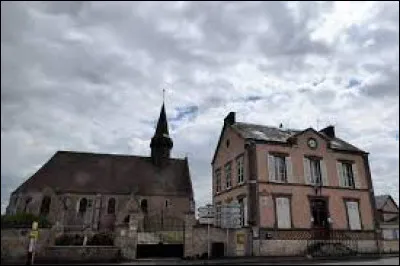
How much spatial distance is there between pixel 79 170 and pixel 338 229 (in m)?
28.2

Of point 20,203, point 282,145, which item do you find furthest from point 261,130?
point 20,203

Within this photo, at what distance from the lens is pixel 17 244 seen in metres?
20.5

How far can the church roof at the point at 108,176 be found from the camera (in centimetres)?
3906

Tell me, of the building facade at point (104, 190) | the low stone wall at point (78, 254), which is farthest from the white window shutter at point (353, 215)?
the low stone wall at point (78, 254)

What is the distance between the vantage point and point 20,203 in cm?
3722

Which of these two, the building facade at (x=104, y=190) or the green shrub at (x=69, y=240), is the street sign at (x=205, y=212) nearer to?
the green shrub at (x=69, y=240)

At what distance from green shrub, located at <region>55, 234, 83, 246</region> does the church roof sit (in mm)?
15782

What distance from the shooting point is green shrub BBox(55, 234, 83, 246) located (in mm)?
22373

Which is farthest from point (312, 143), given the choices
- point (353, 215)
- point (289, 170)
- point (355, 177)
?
point (353, 215)

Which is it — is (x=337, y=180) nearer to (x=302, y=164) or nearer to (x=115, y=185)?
(x=302, y=164)

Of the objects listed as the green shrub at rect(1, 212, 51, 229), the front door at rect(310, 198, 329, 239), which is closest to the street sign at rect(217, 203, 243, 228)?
the front door at rect(310, 198, 329, 239)

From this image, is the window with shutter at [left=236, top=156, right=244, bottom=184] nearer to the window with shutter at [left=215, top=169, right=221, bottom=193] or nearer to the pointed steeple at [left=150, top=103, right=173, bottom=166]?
the window with shutter at [left=215, top=169, right=221, bottom=193]

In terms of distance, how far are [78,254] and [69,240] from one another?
8.09 feet

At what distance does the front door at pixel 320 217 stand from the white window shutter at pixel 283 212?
7.38ft
